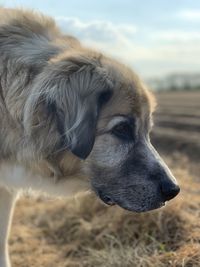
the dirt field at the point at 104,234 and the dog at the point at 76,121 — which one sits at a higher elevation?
the dog at the point at 76,121

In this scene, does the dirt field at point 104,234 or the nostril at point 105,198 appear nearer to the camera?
the nostril at point 105,198

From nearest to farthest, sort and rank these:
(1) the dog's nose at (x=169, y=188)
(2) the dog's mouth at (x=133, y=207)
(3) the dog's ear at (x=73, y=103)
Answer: (3) the dog's ear at (x=73, y=103), (1) the dog's nose at (x=169, y=188), (2) the dog's mouth at (x=133, y=207)

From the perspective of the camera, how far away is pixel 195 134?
12.4m

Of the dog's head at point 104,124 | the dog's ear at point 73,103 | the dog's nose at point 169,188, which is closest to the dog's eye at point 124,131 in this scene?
the dog's head at point 104,124

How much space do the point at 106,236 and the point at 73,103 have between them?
2282 mm

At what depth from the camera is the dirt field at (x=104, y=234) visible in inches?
200

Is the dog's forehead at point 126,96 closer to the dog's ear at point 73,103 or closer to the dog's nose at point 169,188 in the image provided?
the dog's ear at point 73,103

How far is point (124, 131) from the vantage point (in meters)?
4.12

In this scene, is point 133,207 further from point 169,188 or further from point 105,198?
point 169,188

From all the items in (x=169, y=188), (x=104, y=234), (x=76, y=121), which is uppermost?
(x=76, y=121)

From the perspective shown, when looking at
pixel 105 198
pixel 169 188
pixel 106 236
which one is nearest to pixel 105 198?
pixel 105 198

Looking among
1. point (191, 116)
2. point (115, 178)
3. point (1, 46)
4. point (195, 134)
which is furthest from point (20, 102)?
point (191, 116)

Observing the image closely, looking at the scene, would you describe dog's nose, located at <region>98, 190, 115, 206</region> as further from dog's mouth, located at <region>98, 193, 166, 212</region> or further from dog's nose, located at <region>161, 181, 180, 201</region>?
dog's nose, located at <region>161, 181, 180, 201</region>

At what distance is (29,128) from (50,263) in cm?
193
